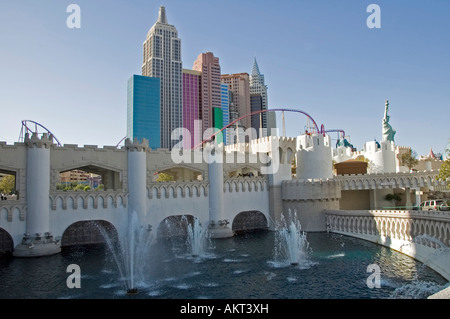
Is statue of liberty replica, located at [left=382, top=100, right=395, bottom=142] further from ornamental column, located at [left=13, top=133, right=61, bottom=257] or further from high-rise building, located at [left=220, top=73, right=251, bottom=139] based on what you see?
high-rise building, located at [left=220, top=73, right=251, bottom=139]

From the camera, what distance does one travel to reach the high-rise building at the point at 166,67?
128m

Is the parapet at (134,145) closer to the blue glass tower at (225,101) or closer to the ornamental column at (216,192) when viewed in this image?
the ornamental column at (216,192)

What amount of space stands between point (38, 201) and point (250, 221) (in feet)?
82.4

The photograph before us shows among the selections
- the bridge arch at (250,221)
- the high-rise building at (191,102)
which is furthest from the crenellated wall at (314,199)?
the high-rise building at (191,102)

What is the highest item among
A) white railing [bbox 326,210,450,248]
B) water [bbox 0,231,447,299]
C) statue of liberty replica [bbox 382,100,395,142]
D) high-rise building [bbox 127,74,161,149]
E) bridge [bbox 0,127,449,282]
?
high-rise building [bbox 127,74,161,149]

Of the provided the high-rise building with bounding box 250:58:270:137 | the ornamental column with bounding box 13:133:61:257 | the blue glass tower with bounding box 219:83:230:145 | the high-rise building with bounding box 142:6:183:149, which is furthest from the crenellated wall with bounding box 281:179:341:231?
the high-rise building with bounding box 250:58:270:137

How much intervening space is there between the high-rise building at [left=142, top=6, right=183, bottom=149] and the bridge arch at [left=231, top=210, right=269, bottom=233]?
9354 cm

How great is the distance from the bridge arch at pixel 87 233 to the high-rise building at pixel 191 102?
4100 inches

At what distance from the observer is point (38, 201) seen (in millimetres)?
29328

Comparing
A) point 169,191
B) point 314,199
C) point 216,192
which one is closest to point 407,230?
point 314,199

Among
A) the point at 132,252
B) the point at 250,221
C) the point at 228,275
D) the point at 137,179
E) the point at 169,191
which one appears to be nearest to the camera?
the point at 228,275

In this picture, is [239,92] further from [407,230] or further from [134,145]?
[407,230]

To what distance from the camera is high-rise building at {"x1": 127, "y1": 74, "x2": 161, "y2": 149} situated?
11906cm
